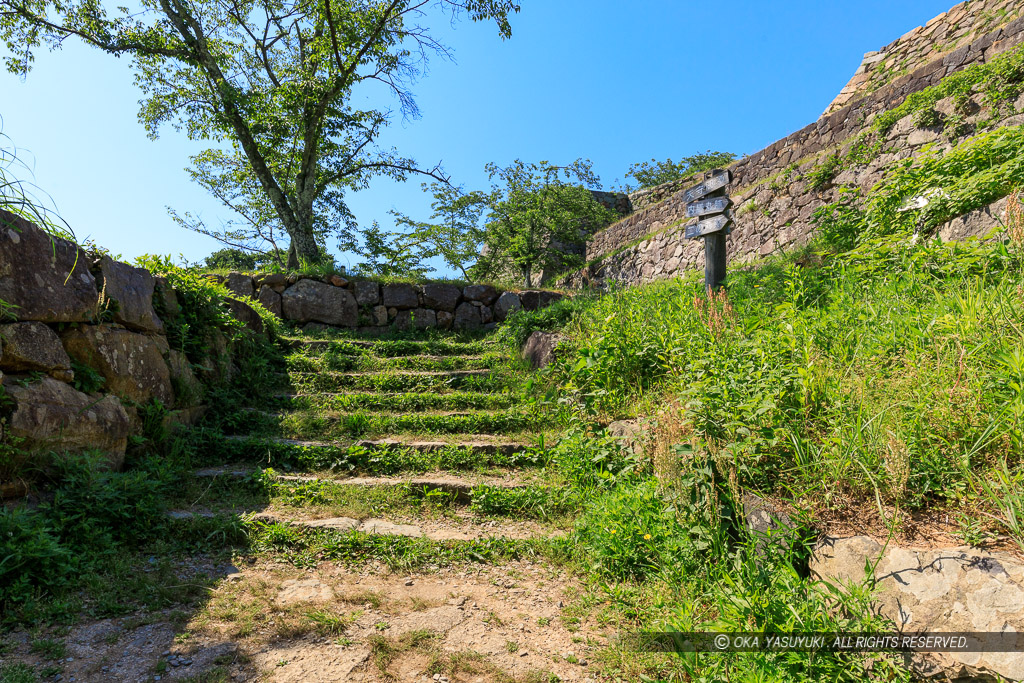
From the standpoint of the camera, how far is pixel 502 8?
9719 millimetres

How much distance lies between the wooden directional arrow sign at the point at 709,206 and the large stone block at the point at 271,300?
7.05 metres

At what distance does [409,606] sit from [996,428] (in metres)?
3.04

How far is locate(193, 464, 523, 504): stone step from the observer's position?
4020 millimetres

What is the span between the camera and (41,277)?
3.45 m

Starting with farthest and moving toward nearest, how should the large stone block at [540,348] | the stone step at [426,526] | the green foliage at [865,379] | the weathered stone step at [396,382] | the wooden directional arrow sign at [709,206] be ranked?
the weathered stone step at [396,382] → the large stone block at [540,348] → the wooden directional arrow sign at [709,206] → the stone step at [426,526] → the green foliage at [865,379]

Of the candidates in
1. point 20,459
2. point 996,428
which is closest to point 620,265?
point 996,428

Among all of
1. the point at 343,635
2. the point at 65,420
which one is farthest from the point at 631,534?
the point at 65,420

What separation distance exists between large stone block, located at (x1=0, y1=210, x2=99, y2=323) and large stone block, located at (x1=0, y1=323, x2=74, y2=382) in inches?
4.5

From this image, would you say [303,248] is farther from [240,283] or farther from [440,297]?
[440,297]

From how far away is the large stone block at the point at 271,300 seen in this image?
850 cm

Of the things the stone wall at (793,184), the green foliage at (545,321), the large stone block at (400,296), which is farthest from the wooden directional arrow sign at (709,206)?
the large stone block at (400,296)

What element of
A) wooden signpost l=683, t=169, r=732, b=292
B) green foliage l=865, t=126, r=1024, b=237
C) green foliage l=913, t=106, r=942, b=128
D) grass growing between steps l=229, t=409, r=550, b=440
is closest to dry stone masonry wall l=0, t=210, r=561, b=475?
grass growing between steps l=229, t=409, r=550, b=440

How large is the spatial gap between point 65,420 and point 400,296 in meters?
6.05

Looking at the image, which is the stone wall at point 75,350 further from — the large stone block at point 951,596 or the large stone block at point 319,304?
the large stone block at point 951,596
